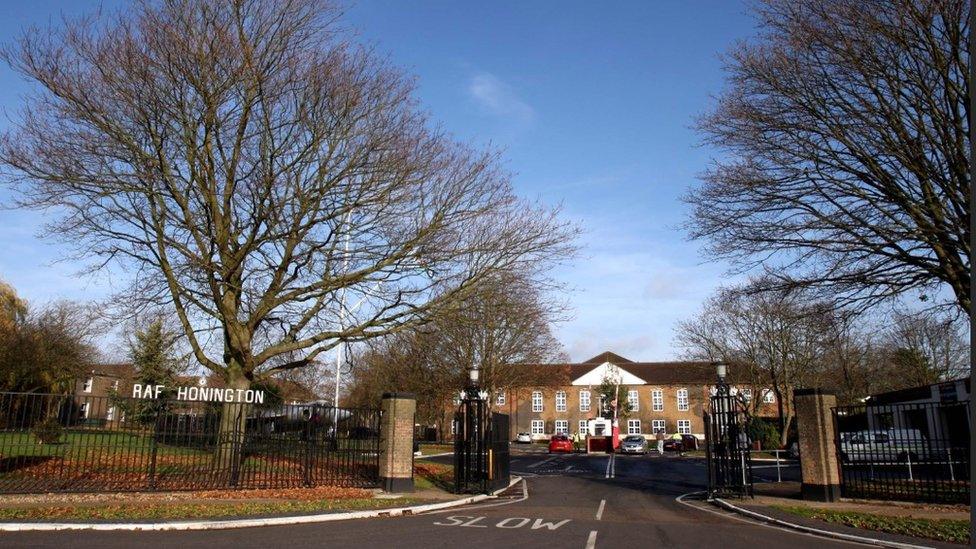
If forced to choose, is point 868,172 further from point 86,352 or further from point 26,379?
point 86,352

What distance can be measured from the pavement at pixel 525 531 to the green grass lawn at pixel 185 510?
120cm

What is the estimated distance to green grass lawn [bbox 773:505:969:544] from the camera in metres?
11.0

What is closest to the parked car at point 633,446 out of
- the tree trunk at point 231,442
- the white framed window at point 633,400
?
the white framed window at point 633,400

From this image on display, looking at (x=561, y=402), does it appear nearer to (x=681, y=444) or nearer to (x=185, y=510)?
(x=681, y=444)

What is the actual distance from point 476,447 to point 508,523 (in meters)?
5.97

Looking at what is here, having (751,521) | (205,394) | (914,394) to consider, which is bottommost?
(751,521)

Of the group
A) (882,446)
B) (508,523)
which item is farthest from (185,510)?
(882,446)

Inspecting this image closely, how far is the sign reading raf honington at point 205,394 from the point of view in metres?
15.3

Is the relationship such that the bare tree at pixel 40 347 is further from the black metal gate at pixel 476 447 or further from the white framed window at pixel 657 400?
the white framed window at pixel 657 400

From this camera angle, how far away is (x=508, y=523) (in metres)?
12.5

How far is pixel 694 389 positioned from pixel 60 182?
60453 millimetres

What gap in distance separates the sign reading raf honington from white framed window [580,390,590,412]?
2569 inches

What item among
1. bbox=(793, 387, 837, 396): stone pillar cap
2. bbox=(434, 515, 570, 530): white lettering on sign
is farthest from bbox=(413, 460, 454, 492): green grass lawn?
bbox=(793, 387, 837, 396): stone pillar cap

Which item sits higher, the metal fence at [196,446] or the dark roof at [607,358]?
the dark roof at [607,358]
